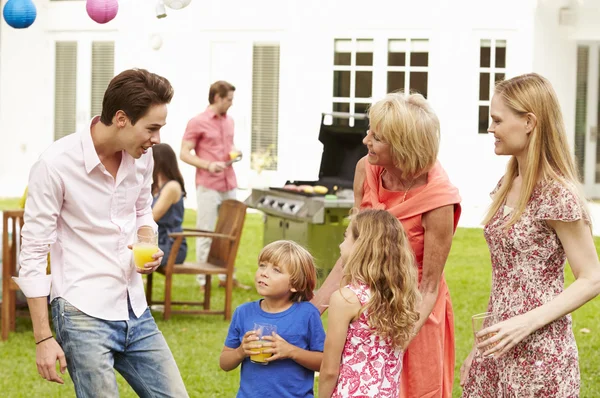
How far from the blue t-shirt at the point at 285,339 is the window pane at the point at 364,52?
12.6 metres

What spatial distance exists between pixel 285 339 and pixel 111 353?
519mm

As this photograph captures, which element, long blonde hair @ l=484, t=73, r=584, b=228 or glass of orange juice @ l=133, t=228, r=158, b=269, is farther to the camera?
glass of orange juice @ l=133, t=228, r=158, b=269

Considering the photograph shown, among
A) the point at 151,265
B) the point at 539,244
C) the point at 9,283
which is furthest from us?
the point at 9,283

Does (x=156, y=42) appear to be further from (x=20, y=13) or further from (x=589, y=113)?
(x=20, y=13)

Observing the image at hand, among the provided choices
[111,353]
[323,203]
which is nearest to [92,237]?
[111,353]

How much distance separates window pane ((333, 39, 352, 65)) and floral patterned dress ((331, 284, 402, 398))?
1296 centimetres

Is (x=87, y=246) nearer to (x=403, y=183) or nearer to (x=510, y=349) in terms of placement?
(x=403, y=183)

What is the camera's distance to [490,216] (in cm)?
282

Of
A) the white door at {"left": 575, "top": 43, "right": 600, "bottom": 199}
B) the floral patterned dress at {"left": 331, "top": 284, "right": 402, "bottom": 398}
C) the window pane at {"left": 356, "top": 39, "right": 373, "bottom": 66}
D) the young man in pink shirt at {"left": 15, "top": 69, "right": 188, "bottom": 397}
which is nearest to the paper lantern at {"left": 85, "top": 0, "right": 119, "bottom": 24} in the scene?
the young man in pink shirt at {"left": 15, "top": 69, "right": 188, "bottom": 397}

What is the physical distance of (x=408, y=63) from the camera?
605 inches

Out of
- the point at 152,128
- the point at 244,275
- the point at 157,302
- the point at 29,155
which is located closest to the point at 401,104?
the point at 152,128

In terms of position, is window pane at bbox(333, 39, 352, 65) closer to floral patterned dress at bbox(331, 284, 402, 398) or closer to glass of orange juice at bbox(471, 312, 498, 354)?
floral patterned dress at bbox(331, 284, 402, 398)

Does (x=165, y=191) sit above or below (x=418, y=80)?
below

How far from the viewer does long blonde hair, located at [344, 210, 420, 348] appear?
9.13ft
